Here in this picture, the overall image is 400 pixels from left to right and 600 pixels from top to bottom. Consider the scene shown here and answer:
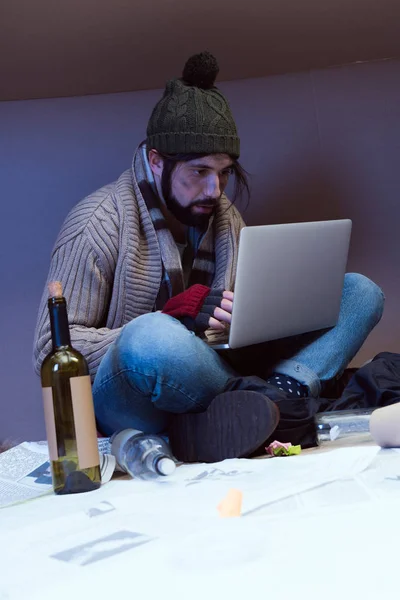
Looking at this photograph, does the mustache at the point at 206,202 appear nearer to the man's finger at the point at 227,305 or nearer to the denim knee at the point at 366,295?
the denim knee at the point at 366,295

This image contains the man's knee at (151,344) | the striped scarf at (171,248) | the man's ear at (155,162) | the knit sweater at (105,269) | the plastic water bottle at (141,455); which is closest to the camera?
the plastic water bottle at (141,455)

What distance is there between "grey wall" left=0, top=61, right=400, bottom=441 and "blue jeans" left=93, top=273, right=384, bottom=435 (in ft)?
3.27

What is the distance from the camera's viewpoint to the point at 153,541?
812 millimetres

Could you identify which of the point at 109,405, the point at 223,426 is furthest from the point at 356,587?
the point at 109,405

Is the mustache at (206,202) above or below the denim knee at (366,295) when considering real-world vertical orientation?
above

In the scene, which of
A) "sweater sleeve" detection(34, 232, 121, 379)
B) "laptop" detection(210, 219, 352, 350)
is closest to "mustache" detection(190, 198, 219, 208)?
"sweater sleeve" detection(34, 232, 121, 379)

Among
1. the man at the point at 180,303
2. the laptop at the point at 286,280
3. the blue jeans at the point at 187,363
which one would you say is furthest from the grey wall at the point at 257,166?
the laptop at the point at 286,280

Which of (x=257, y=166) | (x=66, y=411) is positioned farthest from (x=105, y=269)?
(x=257, y=166)

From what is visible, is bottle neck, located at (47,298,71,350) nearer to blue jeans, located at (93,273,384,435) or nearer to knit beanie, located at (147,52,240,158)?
blue jeans, located at (93,273,384,435)

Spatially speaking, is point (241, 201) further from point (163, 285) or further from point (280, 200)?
point (163, 285)

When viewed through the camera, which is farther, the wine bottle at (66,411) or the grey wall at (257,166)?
the grey wall at (257,166)

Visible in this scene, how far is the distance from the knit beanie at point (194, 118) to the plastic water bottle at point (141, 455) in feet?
2.84

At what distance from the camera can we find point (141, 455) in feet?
4.32

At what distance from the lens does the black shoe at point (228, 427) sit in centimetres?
135
